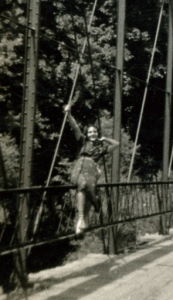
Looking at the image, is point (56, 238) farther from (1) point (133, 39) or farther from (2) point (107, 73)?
(1) point (133, 39)

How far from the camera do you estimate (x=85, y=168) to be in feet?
22.9

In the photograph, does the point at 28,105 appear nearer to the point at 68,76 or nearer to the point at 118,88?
the point at 118,88

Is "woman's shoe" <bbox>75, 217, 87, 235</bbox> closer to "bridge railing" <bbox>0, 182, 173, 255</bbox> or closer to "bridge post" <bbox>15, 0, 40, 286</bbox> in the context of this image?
"bridge railing" <bbox>0, 182, 173, 255</bbox>

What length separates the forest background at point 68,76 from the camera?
16766 mm

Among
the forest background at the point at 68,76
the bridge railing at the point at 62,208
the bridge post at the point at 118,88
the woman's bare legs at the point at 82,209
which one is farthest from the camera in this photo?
the forest background at the point at 68,76

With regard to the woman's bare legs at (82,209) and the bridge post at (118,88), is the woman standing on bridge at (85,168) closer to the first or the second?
the woman's bare legs at (82,209)

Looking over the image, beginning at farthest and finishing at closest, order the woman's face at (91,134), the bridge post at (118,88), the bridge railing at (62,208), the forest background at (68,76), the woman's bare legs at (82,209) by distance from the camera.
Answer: the forest background at (68,76), the bridge post at (118,88), the woman's bare legs at (82,209), the woman's face at (91,134), the bridge railing at (62,208)

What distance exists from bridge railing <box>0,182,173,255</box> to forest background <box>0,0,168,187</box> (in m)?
2.33

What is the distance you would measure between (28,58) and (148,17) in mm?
19123

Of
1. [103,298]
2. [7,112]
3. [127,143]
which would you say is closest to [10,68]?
[7,112]

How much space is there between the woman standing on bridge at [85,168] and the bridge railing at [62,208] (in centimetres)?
26

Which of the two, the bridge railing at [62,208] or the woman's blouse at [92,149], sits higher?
the woman's blouse at [92,149]

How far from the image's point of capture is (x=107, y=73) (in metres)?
22.6

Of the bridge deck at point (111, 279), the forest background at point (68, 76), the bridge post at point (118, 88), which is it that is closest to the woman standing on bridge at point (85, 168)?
the bridge deck at point (111, 279)
